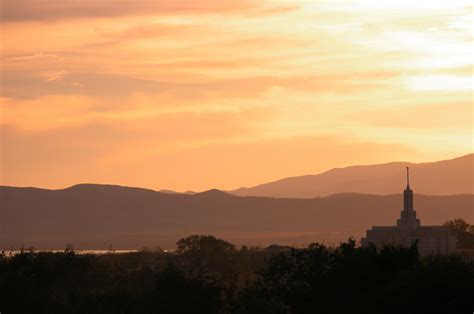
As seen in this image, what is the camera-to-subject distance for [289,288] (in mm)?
75438

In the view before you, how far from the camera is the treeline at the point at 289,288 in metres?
62.7

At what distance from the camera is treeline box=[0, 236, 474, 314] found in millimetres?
62719

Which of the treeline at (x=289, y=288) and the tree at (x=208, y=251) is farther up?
the tree at (x=208, y=251)

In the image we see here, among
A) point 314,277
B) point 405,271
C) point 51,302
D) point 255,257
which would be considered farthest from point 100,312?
point 255,257

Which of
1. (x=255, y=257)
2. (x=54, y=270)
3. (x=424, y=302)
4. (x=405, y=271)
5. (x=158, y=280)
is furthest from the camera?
(x=255, y=257)

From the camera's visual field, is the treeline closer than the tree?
Yes

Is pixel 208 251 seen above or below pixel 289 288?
above

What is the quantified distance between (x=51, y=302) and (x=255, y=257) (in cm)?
9679

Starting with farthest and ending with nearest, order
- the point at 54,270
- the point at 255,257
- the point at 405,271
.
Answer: the point at 255,257 → the point at 54,270 → the point at 405,271

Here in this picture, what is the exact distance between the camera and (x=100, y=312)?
7456 centimetres

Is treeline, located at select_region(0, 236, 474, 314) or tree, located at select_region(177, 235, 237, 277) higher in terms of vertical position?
tree, located at select_region(177, 235, 237, 277)

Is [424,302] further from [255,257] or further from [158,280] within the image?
[255,257]

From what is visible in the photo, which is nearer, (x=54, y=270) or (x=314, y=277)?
(x=314, y=277)

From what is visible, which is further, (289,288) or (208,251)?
(208,251)
